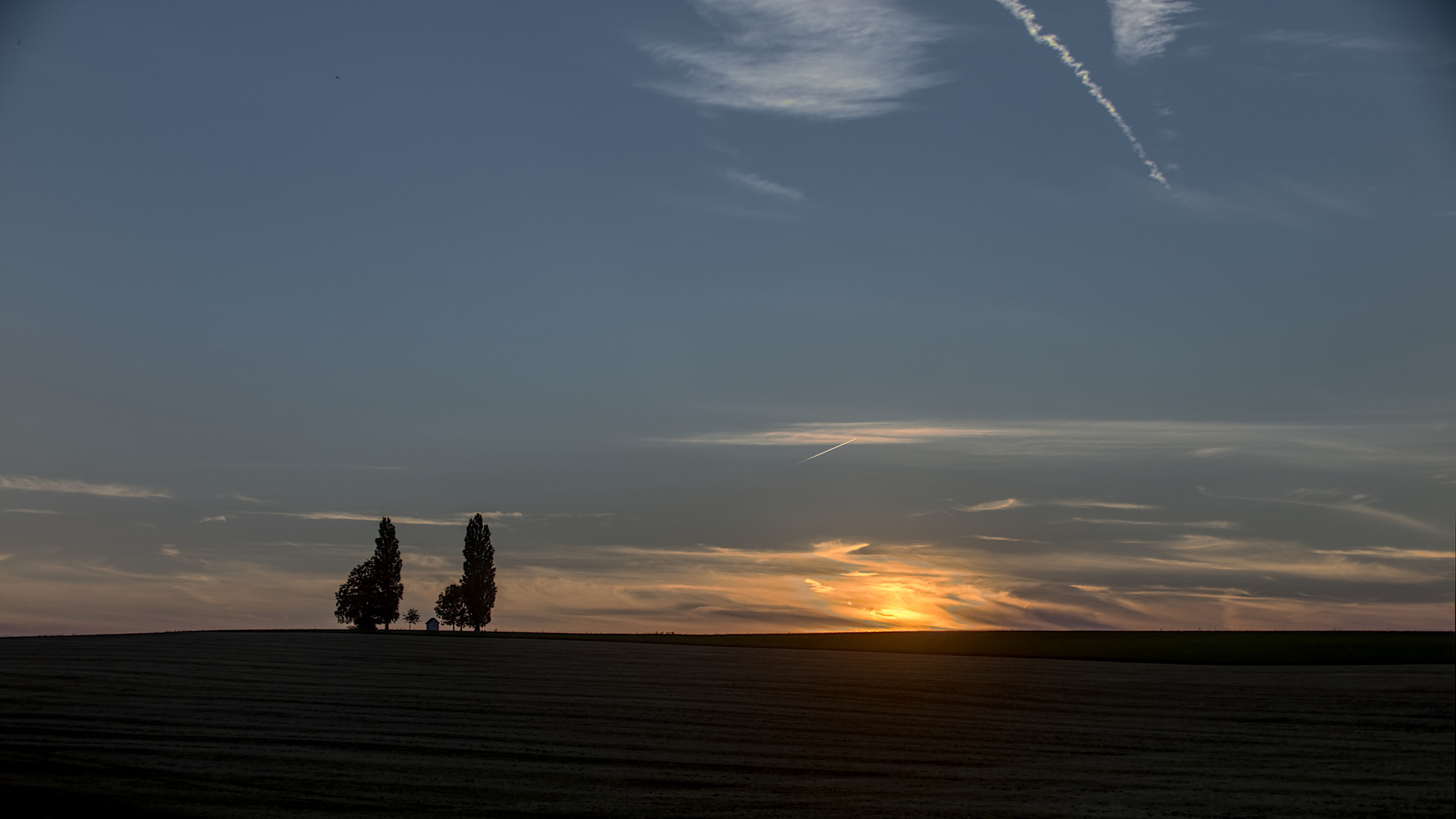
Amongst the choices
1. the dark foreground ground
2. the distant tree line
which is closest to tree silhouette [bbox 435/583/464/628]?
the distant tree line

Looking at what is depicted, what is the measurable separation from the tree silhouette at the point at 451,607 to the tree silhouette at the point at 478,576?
42 cm

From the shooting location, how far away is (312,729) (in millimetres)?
28359

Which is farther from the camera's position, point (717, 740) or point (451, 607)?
point (451, 607)

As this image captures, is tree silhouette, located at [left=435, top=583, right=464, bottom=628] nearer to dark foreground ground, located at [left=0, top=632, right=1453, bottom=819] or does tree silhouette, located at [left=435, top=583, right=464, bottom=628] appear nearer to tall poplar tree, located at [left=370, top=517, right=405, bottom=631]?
tall poplar tree, located at [left=370, top=517, right=405, bottom=631]

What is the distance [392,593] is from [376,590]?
170cm

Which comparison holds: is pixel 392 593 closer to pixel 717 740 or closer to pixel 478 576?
pixel 478 576

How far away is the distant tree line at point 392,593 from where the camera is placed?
104500mm

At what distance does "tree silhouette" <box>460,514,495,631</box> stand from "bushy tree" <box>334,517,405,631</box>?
23.5 feet

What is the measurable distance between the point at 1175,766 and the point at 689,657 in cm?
3730

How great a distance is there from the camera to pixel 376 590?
104688 millimetres

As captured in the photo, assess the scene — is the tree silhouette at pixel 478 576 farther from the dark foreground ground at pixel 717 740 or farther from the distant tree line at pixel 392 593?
the dark foreground ground at pixel 717 740

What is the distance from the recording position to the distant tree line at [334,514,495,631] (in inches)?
4114

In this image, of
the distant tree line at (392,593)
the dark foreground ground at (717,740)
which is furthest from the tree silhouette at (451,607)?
the dark foreground ground at (717,740)

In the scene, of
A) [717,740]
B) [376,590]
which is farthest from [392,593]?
[717,740]
